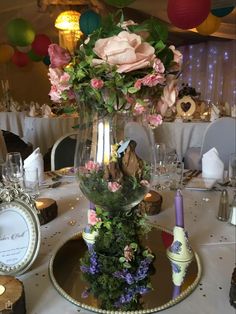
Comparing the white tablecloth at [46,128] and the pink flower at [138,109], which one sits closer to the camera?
the pink flower at [138,109]

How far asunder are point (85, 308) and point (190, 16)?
10.9 ft

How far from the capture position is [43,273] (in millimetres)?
708

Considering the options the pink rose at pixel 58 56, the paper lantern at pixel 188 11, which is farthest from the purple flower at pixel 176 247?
the paper lantern at pixel 188 11

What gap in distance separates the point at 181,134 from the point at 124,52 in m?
2.73

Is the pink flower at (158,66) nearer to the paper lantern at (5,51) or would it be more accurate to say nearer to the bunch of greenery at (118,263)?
the bunch of greenery at (118,263)

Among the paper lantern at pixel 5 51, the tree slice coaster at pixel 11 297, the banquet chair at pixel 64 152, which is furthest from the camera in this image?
the paper lantern at pixel 5 51

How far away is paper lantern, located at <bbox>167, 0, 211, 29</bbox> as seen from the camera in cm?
316

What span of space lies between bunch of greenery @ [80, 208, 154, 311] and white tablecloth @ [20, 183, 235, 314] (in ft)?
0.21

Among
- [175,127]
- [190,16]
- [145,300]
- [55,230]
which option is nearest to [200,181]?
[55,230]

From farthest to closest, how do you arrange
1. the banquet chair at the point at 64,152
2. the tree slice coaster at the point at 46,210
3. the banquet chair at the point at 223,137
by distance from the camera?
the banquet chair at the point at 223,137, the banquet chair at the point at 64,152, the tree slice coaster at the point at 46,210

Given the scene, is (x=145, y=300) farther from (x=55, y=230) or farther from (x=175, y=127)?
(x=175, y=127)

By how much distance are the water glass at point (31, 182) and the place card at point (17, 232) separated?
50cm

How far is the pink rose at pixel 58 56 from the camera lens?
2.08ft

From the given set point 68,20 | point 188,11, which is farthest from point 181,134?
point 68,20
